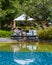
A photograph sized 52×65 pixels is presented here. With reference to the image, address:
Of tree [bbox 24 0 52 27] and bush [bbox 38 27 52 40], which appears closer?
bush [bbox 38 27 52 40]

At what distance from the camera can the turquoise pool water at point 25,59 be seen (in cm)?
1240

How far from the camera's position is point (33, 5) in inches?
1025

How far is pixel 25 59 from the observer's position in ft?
45.4

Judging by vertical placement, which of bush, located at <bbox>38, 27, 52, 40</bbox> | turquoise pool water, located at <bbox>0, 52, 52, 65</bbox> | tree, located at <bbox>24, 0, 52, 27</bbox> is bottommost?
bush, located at <bbox>38, 27, 52, 40</bbox>

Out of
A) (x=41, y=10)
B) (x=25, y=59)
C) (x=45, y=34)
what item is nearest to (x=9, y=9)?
(x=41, y=10)

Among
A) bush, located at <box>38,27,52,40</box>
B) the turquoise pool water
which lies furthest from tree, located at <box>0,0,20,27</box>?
the turquoise pool water

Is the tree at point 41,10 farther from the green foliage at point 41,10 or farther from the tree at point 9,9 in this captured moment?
the tree at point 9,9

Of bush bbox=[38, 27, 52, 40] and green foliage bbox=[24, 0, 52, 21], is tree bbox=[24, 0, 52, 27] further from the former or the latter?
bush bbox=[38, 27, 52, 40]

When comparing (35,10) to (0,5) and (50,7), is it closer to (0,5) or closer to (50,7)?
(50,7)

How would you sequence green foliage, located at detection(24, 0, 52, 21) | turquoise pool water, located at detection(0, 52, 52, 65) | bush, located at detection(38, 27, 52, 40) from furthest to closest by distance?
1. green foliage, located at detection(24, 0, 52, 21)
2. bush, located at detection(38, 27, 52, 40)
3. turquoise pool water, located at detection(0, 52, 52, 65)

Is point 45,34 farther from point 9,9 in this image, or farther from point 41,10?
point 9,9

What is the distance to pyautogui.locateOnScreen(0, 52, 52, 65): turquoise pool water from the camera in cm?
1240

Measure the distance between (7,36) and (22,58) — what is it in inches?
448

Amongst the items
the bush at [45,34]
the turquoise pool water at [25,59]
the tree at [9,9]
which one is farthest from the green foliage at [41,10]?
the turquoise pool water at [25,59]
